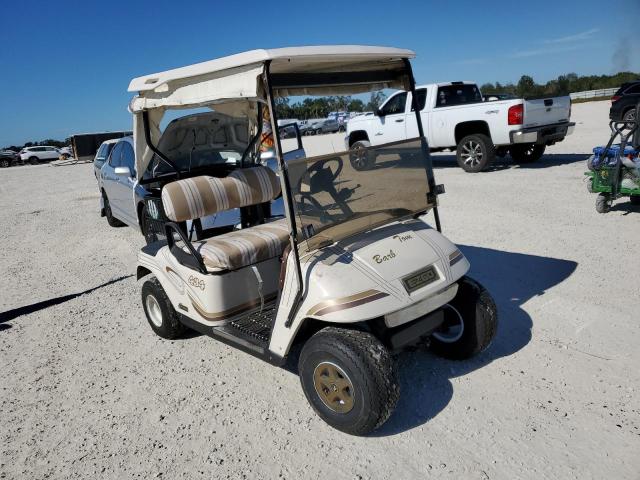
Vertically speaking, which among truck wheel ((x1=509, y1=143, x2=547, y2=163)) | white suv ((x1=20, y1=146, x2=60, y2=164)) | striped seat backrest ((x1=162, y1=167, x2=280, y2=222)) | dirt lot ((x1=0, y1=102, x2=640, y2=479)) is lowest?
dirt lot ((x1=0, y1=102, x2=640, y2=479))

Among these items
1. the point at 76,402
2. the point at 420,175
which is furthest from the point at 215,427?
the point at 420,175

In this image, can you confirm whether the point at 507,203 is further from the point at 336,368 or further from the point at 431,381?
the point at 336,368

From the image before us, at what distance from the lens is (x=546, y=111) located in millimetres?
11109

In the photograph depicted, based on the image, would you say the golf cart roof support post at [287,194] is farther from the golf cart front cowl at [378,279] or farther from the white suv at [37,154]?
the white suv at [37,154]

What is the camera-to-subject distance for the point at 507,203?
8328 millimetres

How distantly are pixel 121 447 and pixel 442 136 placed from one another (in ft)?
34.6

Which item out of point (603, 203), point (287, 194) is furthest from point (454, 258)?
point (603, 203)

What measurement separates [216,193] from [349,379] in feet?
7.24

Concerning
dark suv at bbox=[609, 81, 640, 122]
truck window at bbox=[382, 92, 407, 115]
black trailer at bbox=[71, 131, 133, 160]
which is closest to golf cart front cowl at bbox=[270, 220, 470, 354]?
truck window at bbox=[382, 92, 407, 115]

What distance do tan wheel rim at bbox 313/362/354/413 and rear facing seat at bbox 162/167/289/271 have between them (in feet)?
3.88

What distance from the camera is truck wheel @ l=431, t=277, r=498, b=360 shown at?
3.44m

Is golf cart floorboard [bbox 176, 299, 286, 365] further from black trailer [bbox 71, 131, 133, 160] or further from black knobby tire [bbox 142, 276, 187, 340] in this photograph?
black trailer [bbox 71, 131, 133, 160]

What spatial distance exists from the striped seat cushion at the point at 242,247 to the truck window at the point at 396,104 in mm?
9311

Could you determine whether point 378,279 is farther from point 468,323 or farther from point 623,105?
point 623,105
